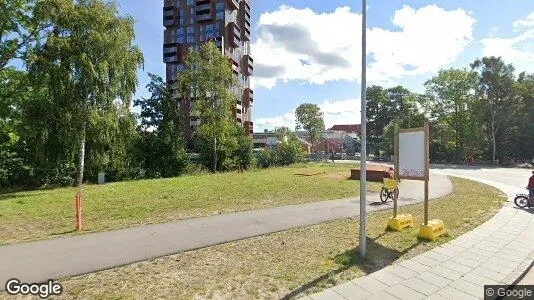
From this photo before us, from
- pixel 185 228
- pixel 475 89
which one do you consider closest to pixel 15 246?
pixel 185 228

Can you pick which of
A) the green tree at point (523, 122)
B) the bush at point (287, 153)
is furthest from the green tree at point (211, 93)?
the green tree at point (523, 122)

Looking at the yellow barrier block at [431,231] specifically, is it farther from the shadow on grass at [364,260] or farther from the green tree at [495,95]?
the green tree at [495,95]

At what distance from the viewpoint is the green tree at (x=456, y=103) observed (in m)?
50.2

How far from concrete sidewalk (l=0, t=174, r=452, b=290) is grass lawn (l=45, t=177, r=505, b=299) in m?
0.47

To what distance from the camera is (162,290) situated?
5031mm

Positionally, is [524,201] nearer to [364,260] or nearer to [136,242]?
[364,260]

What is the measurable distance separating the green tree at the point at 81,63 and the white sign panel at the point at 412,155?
1542cm

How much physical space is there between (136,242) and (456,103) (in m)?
56.9

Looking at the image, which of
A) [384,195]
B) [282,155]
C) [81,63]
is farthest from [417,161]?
[282,155]

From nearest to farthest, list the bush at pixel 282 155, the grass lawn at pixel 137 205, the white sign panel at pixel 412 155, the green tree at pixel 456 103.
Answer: the white sign panel at pixel 412 155 < the grass lawn at pixel 137 205 < the bush at pixel 282 155 < the green tree at pixel 456 103

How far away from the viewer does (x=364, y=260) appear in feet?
20.8

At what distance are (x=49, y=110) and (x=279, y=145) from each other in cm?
2951

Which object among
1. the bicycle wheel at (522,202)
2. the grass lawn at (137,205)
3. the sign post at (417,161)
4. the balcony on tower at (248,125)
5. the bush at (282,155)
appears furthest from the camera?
the balcony on tower at (248,125)

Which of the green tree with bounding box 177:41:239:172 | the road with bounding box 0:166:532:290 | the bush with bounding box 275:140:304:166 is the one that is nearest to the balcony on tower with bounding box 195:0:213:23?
the green tree with bounding box 177:41:239:172
